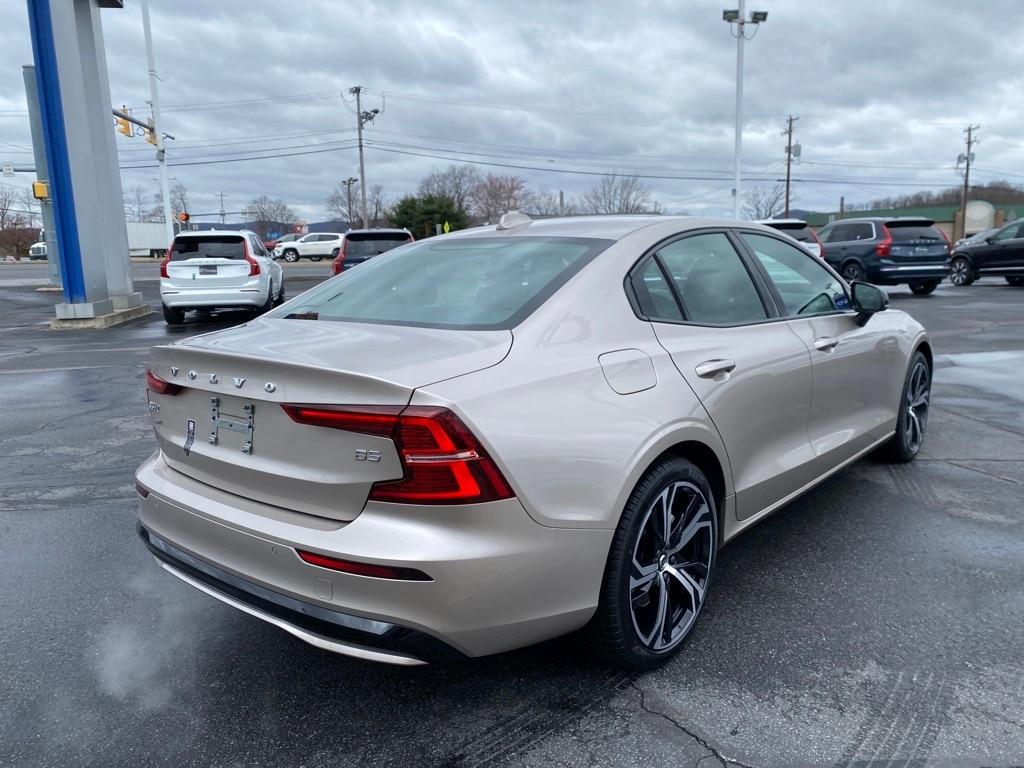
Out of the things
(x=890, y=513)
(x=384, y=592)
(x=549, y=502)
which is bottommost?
(x=890, y=513)

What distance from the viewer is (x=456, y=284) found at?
3027 mm

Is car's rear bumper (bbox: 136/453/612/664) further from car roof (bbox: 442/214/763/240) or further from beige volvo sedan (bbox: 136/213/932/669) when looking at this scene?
car roof (bbox: 442/214/763/240)

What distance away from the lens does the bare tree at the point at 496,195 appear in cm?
6906

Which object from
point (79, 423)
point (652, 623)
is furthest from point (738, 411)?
point (79, 423)

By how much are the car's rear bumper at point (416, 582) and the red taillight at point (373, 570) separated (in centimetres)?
1

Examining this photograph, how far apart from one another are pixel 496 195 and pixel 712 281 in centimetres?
6865

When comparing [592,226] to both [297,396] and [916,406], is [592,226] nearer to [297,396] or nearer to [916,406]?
[297,396]

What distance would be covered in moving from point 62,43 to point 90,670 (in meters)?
13.9

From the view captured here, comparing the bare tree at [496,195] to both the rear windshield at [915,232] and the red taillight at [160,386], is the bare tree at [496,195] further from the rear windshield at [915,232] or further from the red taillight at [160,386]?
the red taillight at [160,386]

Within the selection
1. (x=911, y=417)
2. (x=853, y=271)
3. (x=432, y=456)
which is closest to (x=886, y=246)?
(x=853, y=271)

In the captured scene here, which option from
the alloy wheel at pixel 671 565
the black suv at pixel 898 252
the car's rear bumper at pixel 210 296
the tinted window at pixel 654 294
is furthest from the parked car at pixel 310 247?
the alloy wheel at pixel 671 565

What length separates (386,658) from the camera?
6.91ft

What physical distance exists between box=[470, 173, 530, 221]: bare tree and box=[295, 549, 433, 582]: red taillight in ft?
221

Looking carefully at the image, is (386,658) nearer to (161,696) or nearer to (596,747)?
(596,747)
